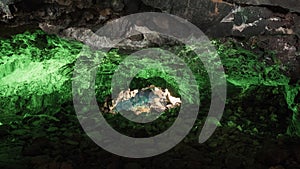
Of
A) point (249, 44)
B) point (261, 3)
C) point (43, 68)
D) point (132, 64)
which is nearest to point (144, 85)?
point (132, 64)

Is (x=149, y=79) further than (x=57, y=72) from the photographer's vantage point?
Yes

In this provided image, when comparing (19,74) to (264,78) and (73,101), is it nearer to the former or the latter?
(73,101)

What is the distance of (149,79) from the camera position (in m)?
5.48

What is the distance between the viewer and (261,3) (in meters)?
2.77

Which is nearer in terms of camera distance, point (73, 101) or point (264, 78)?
point (264, 78)

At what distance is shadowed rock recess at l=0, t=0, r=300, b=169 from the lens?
282 centimetres

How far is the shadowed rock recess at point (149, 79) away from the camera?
111 inches

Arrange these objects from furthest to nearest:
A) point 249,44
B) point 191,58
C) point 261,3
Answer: point 191,58 → point 249,44 → point 261,3

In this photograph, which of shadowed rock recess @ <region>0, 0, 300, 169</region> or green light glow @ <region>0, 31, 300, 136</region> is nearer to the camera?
shadowed rock recess @ <region>0, 0, 300, 169</region>

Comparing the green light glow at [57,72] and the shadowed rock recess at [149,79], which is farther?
the green light glow at [57,72]

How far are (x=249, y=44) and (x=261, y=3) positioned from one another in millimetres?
558

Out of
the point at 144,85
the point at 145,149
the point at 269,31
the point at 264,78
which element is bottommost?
the point at 145,149

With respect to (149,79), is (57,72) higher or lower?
higher

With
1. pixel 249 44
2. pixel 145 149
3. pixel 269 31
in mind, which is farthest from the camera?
pixel 145 149
